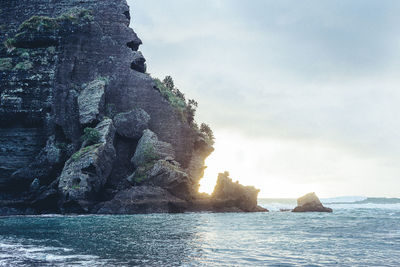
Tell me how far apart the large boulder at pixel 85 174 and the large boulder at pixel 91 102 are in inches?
149

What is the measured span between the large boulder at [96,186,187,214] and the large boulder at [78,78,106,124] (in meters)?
12.7

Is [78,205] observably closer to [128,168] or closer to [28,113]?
[128,168]

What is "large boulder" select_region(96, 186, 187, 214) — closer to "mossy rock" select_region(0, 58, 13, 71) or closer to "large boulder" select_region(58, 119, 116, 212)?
"large boulder" select_region(58, 119, 116, 212)

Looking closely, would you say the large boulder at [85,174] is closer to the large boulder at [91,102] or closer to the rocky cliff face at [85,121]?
the rocky cliff face at [85,121]

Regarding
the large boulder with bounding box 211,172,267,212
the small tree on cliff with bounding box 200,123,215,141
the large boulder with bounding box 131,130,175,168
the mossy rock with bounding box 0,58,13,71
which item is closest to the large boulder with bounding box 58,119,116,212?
the large boulder with bounding box 131,130,175,168

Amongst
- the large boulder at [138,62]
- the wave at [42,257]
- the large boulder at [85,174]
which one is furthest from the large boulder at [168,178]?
the wave at [42,257]

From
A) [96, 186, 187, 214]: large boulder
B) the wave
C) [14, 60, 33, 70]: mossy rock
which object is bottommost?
the wave

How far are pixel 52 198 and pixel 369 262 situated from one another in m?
42.4

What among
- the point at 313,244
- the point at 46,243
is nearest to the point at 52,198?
the point at 46,243

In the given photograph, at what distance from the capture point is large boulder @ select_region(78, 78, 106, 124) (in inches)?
2021

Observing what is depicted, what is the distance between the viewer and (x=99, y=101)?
52.2 m

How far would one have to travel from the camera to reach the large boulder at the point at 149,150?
5078 centimetres

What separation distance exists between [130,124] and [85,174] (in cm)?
1283

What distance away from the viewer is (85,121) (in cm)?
5122
